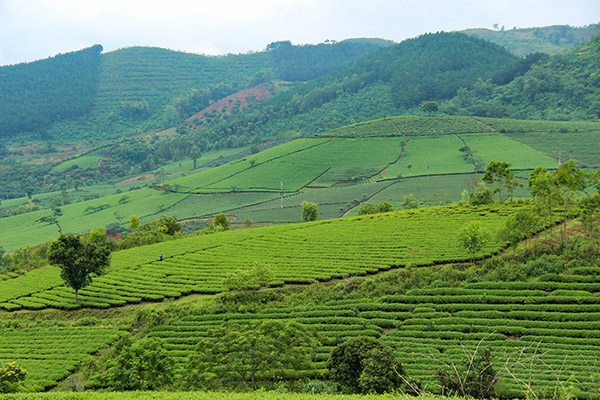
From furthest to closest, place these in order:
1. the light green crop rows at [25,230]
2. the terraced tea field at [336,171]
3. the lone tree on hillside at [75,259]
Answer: the light green crop rows at [25,230], the terraced tea field at [336,171], the lone tree on hillside at [75,259]

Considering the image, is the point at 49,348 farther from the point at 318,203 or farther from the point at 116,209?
the point at 116,209

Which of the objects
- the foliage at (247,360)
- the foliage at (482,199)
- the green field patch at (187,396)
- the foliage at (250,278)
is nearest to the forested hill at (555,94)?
the foliage at (482,199)

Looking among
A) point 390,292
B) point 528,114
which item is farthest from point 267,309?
point 528,114

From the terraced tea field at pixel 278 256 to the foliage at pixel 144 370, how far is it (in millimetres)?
21114

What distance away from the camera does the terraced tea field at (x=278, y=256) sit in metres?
54.0

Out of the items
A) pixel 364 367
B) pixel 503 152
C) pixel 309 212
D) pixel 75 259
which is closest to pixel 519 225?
pixel 364 367

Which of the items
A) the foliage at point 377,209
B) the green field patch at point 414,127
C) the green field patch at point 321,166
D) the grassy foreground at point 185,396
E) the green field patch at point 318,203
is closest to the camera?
the grassy foreground at point 185,396

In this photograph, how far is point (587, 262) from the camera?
43.7 metres

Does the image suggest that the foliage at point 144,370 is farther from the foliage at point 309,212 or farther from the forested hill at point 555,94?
the forested hill at point 555,94

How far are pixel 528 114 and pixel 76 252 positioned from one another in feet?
595

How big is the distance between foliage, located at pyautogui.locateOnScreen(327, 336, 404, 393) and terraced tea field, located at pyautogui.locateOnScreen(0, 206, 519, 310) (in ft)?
71.2

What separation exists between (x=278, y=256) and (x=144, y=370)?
1279 inches

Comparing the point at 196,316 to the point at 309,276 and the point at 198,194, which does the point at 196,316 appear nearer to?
the point at 309,276

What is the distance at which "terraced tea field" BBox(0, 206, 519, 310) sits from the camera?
54031mm
